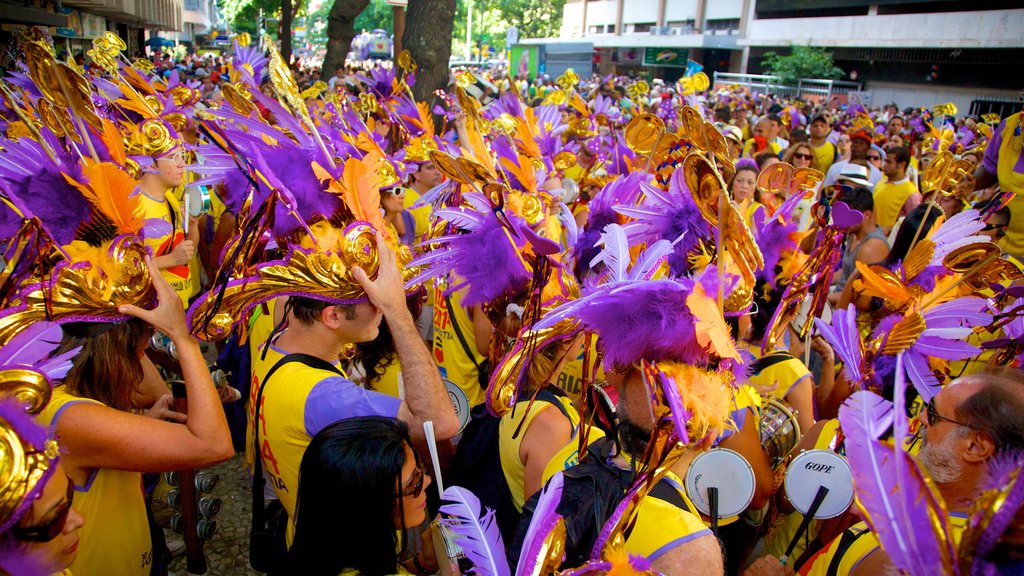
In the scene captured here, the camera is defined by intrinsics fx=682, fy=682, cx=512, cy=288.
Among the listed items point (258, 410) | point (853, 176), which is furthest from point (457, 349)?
point (853, 176)

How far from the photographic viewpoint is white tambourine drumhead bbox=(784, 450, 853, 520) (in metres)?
2.14

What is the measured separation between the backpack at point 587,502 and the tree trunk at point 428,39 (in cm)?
729

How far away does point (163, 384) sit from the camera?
2.81m

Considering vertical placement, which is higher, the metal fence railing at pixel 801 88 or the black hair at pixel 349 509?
the metal fence railing at pixel 801 88

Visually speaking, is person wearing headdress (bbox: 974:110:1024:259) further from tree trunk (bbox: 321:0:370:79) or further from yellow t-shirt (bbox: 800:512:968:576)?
tree trunk (bbox: 321:0:370:79)

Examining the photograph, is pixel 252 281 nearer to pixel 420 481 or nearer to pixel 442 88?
pixel 420 481

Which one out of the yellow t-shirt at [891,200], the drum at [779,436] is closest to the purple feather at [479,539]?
the drum at [779,436]

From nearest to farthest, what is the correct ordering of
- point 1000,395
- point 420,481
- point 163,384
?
point 1000,395 < point 420,481 < point 163,384

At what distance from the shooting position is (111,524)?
6.59 feet

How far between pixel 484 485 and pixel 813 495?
1.12 m

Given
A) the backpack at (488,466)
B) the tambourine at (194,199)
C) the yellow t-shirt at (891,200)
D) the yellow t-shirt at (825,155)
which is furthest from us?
the yellow t-shirt at (825,155)

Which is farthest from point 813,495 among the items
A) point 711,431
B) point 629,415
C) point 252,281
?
point 252,281

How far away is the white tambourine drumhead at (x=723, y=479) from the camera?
6.38 feet

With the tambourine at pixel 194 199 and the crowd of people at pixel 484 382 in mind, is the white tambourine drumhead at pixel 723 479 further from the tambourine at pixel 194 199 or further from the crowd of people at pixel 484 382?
the tambourine at pixel 194 199
